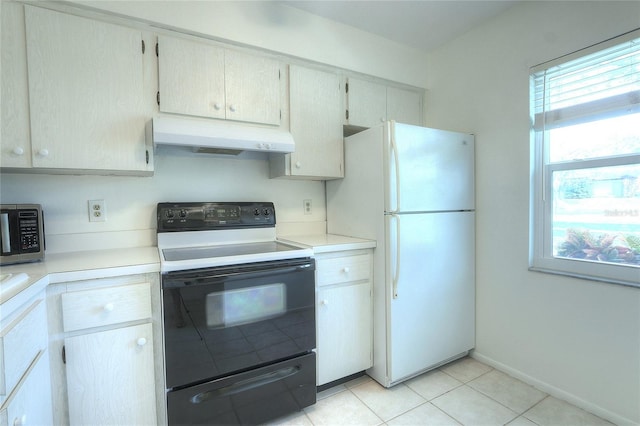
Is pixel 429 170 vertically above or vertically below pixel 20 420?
above

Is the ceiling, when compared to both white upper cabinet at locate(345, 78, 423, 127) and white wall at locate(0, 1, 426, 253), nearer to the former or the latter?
white wall at locate(0, 1, 426, 253)

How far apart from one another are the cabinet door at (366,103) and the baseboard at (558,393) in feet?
6.32

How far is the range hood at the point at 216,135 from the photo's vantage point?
1501 mm

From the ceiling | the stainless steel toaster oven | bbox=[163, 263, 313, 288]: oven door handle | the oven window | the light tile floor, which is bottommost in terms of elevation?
the light tile floor

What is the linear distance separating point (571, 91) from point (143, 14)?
2.39 m

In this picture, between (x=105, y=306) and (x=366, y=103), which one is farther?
(x=366, y=103)

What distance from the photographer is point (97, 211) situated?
1.70 m

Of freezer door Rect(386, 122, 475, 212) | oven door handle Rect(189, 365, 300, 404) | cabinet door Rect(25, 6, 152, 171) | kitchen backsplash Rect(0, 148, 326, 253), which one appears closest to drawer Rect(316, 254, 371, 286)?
freezer door Rect(386, 122, 475, 212)

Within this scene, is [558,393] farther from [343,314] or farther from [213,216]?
[213,216]

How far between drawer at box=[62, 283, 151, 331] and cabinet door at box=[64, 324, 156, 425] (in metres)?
0.05

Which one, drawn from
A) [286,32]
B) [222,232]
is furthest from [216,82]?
[222,232]

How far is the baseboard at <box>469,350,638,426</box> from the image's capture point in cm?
154

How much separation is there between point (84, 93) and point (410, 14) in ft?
6.55

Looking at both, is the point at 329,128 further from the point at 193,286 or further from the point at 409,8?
the point at 193,286
